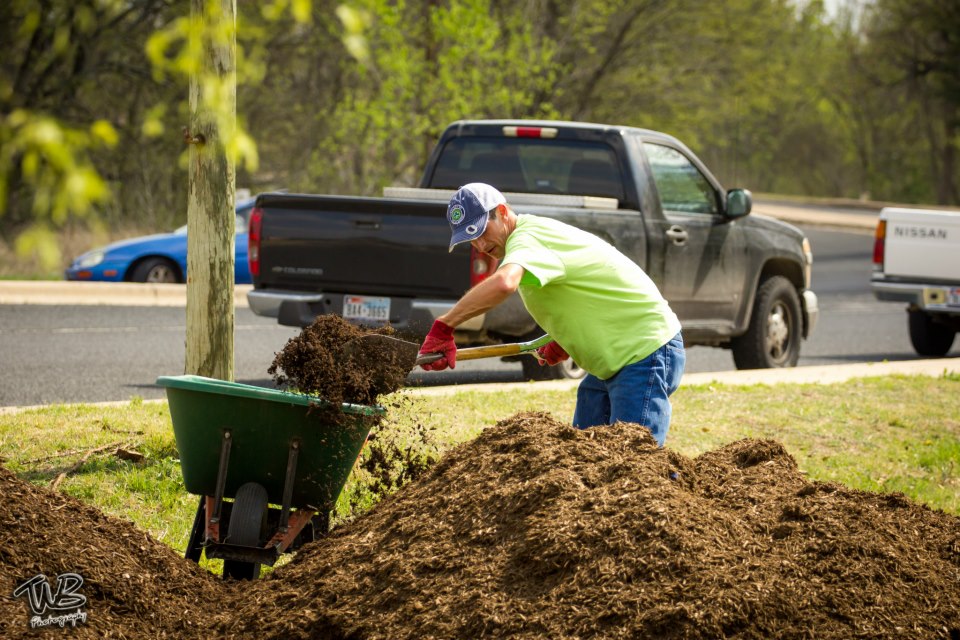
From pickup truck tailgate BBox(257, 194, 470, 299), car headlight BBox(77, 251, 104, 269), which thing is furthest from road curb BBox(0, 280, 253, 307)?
pickup truck tailgate BBox(257, 194, 470, 299)

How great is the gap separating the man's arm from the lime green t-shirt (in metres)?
0.41

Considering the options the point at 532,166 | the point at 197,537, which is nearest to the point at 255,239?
the point at 532,166

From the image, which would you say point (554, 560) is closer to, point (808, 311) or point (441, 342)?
point (441, 342)

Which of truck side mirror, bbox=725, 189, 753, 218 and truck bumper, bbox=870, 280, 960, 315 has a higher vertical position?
truck side mirror, bbox=725, 189, 753, 218

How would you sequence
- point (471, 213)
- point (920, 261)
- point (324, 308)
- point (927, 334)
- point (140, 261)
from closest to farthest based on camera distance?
point (471, 213) < point (324, 308) < point (920, 261) < point (927, 334) < point (140, 261)

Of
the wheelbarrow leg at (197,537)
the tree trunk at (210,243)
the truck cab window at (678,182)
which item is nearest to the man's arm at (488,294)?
the wheelbarrow leg at (197,537)

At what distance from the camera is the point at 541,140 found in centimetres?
1033

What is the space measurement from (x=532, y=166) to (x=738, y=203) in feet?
5.74

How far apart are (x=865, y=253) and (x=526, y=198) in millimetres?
21366

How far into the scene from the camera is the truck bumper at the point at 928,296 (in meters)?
13.6

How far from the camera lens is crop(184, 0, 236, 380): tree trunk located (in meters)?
6.39

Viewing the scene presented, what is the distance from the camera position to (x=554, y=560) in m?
3.83

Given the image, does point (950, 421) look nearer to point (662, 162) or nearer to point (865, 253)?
point (662, 162)

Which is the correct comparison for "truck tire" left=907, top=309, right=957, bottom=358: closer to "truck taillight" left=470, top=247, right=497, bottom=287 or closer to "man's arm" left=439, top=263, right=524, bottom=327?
"truck taillight" left=470, top=247, right=497, bottom=287
